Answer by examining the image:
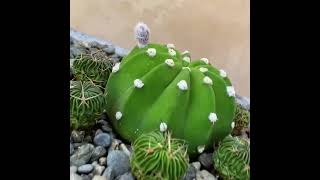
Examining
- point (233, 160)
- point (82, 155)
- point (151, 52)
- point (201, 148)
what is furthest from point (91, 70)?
point (233, 160)

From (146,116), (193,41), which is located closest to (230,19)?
(193,41)

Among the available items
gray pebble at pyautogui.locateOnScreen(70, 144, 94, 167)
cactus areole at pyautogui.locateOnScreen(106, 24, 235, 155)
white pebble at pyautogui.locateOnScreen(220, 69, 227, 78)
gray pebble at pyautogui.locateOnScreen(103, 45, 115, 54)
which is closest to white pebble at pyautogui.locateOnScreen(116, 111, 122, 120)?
cactus areole at pyautogui.locateOnScreen(106, 24, 235, 155)

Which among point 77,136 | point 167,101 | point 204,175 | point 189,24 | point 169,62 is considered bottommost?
point 204,175

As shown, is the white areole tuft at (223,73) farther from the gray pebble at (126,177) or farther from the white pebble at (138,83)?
the gray pebble at (126,177)

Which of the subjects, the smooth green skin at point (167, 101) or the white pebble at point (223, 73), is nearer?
the smooth green skin at point (167, 101)

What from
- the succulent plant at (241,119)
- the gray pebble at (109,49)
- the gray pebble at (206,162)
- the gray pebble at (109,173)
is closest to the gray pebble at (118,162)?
the gray pebble at (109,173)

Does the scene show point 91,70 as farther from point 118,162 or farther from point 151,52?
point 118,162
